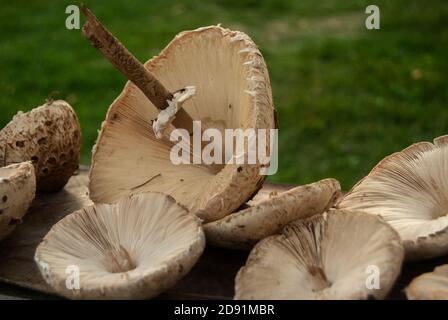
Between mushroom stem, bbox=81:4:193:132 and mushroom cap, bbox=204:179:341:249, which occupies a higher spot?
mushroom stem, bbox=81:4:193:132

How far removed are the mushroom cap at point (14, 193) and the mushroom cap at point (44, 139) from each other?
24 centimetres

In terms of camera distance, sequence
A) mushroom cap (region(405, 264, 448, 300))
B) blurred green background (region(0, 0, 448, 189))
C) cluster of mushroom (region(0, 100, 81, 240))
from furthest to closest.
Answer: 1. blurred green background (region(0, 0, 448, 189))
2. cluster of mushroom (region(0, 100, 81, 240))
3. mushroom cap (region(405, 264, 448, 300))

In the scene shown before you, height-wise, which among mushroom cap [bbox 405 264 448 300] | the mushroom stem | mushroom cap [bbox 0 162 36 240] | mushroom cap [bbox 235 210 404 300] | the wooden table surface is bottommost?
the wooden table surface

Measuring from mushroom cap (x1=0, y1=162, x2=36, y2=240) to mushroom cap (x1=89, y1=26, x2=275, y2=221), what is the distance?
12.4 inches

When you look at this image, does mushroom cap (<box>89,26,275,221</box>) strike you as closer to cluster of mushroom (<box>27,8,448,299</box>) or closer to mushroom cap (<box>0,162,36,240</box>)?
cluster of mushroom (<box>27,8,448,299</box>)

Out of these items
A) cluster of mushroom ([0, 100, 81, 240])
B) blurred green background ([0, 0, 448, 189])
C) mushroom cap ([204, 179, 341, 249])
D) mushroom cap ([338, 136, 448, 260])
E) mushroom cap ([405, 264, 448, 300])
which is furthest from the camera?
blurred green background ([0, 0, 448, 189])

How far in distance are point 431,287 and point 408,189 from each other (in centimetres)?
44

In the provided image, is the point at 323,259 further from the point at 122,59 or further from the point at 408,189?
the point at 122,59

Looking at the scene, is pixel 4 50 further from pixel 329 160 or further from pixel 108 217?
pixel 108 217

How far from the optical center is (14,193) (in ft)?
6.23

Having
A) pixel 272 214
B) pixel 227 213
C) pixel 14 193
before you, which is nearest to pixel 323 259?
pixel 272 214

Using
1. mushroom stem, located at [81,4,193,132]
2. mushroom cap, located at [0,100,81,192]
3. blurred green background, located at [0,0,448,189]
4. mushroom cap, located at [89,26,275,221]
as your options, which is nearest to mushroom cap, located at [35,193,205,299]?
mushroom cap, located at [89,26,275,221]

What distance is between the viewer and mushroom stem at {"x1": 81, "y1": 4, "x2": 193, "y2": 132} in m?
1.88

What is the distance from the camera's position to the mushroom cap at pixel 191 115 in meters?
1.95
